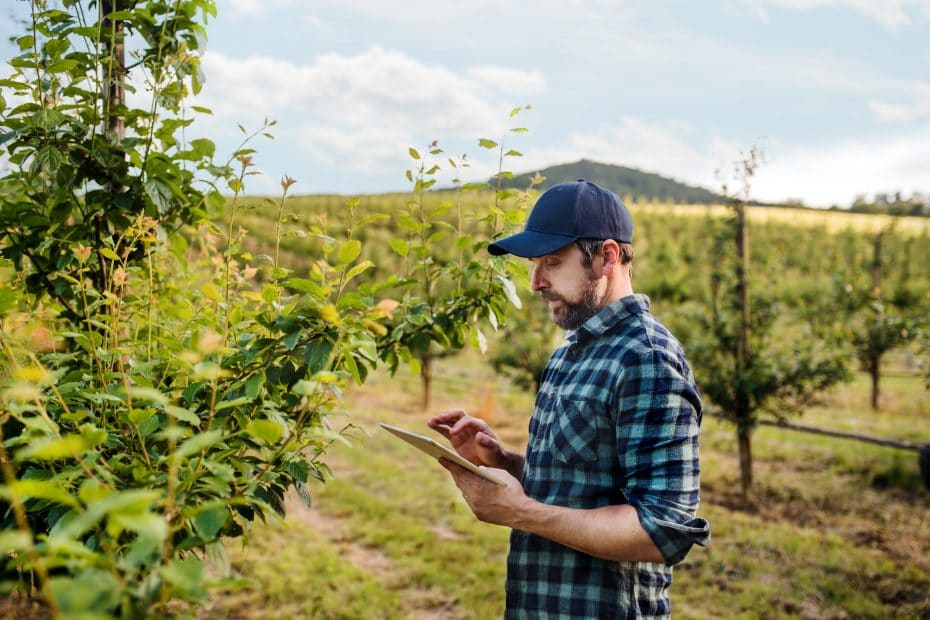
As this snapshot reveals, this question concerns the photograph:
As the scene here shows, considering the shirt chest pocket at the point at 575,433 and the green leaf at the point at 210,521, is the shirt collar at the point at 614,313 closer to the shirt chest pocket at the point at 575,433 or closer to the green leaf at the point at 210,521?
the shirt chest pocket at the point at 575,433

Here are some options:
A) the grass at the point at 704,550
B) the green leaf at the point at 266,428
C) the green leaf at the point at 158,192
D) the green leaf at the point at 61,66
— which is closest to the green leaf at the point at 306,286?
the green leaf at the point at 266,428

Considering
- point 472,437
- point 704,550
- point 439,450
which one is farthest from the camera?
point 704,550

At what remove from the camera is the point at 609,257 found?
6.18 ft

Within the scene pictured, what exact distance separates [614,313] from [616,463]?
414 millimetres

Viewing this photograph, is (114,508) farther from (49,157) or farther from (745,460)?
(745,460)

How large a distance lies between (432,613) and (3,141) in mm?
3989

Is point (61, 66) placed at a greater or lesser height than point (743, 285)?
greater

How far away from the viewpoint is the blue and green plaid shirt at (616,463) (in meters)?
1.54

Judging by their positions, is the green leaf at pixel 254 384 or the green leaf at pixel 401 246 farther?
the green leaf at pixel 401 246

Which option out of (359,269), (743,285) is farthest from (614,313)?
(743,285)

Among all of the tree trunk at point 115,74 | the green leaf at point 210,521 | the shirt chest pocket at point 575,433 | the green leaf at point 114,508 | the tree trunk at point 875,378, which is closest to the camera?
the green leaf at point 114,508

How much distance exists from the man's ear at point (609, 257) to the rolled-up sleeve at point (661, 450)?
0.34 m

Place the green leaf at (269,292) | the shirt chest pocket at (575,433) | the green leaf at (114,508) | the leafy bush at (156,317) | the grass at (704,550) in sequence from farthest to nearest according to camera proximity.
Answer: the grass at (704,550) → the shirt chest pocket at (575,433) → the green leaf at (269,292) → the leafy bush at (156,317) → the green leaf at (114,508)

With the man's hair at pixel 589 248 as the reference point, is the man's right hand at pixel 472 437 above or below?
below
